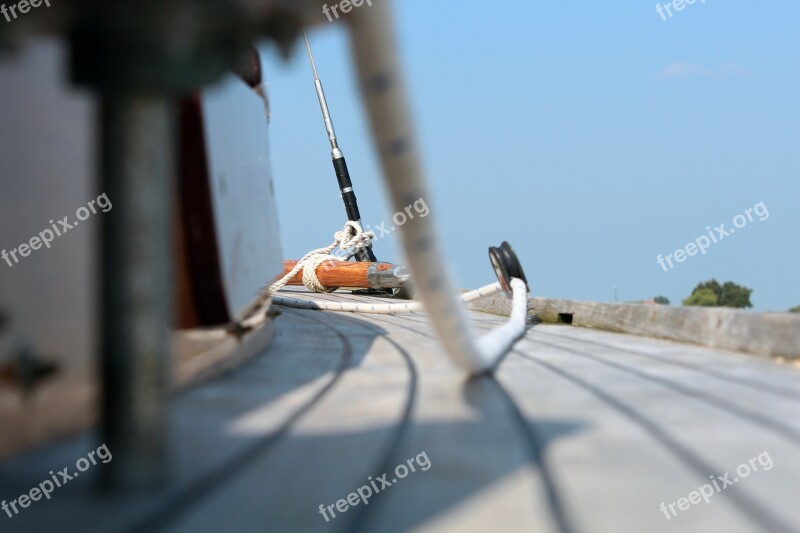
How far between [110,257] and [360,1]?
391 mm

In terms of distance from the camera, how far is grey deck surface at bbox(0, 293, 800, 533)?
89cm

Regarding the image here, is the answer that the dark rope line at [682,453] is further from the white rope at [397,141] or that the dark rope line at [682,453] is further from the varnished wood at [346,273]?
the varnished wood at [346,273]

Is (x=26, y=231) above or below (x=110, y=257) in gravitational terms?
above

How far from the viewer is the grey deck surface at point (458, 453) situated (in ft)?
2.93

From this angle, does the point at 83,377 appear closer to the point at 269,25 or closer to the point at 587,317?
the point at 269,25

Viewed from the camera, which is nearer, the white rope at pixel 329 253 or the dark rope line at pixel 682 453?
the dark rope line at pixel 682 453

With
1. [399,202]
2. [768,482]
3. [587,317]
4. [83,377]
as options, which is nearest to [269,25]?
[399,202]

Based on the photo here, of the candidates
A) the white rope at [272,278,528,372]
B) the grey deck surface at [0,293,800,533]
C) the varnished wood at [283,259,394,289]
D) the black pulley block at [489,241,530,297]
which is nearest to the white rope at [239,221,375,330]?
the varnished wood at [283,259,394,289]

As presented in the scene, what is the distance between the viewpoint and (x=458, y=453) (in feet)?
3.76

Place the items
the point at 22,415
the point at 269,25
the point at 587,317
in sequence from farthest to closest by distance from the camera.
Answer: the point at 587,317 → the point at 22,415 → the point at 269,25

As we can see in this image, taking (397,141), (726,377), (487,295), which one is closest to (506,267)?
(487,295)

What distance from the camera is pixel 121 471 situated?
895 millimetres

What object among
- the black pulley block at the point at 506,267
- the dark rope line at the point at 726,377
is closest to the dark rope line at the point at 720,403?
the dark rope line at the point at 726,377

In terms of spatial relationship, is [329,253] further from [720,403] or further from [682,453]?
[682,453]
